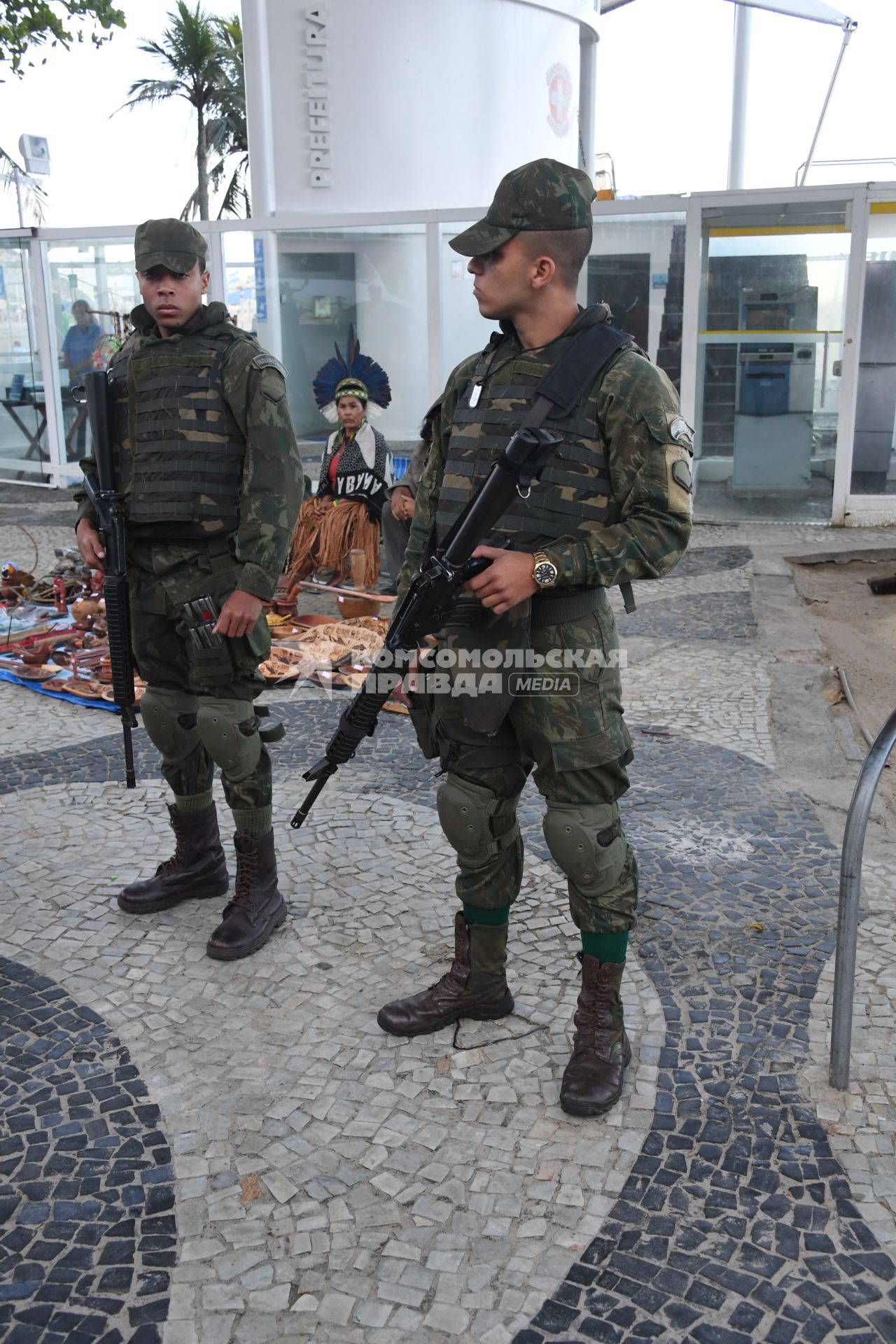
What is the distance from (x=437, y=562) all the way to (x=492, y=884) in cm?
84

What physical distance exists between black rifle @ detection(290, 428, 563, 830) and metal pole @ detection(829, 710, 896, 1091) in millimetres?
935

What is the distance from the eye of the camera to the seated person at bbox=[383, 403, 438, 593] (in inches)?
241

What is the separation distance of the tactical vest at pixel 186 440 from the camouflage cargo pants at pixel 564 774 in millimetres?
968

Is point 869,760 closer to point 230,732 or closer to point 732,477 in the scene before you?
point 230,732

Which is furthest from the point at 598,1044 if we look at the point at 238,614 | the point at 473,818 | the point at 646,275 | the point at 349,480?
the point at 646,275

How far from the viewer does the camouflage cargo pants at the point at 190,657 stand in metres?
3.38

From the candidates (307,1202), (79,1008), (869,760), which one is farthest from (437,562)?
(79,1008)

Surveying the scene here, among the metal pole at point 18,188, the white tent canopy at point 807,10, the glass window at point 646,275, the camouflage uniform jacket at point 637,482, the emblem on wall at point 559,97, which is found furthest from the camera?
the metal pole at point 18,188

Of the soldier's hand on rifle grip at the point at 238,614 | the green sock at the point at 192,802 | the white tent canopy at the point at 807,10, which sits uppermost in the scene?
the white tent canopy at the point at 807,10

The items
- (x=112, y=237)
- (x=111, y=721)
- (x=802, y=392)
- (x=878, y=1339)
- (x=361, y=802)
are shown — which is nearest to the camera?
(x=878, y=1339)

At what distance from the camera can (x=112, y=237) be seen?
1215cm

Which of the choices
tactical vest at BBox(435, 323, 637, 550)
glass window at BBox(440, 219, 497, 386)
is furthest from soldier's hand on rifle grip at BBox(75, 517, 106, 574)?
glass window at BBox(440, 219, 497, 386)

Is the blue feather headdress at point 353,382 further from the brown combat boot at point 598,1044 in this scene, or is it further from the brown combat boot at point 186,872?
the brown combat boot at point 598,1044

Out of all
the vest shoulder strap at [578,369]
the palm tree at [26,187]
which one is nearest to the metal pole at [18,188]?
the palm tree at [26,187]
